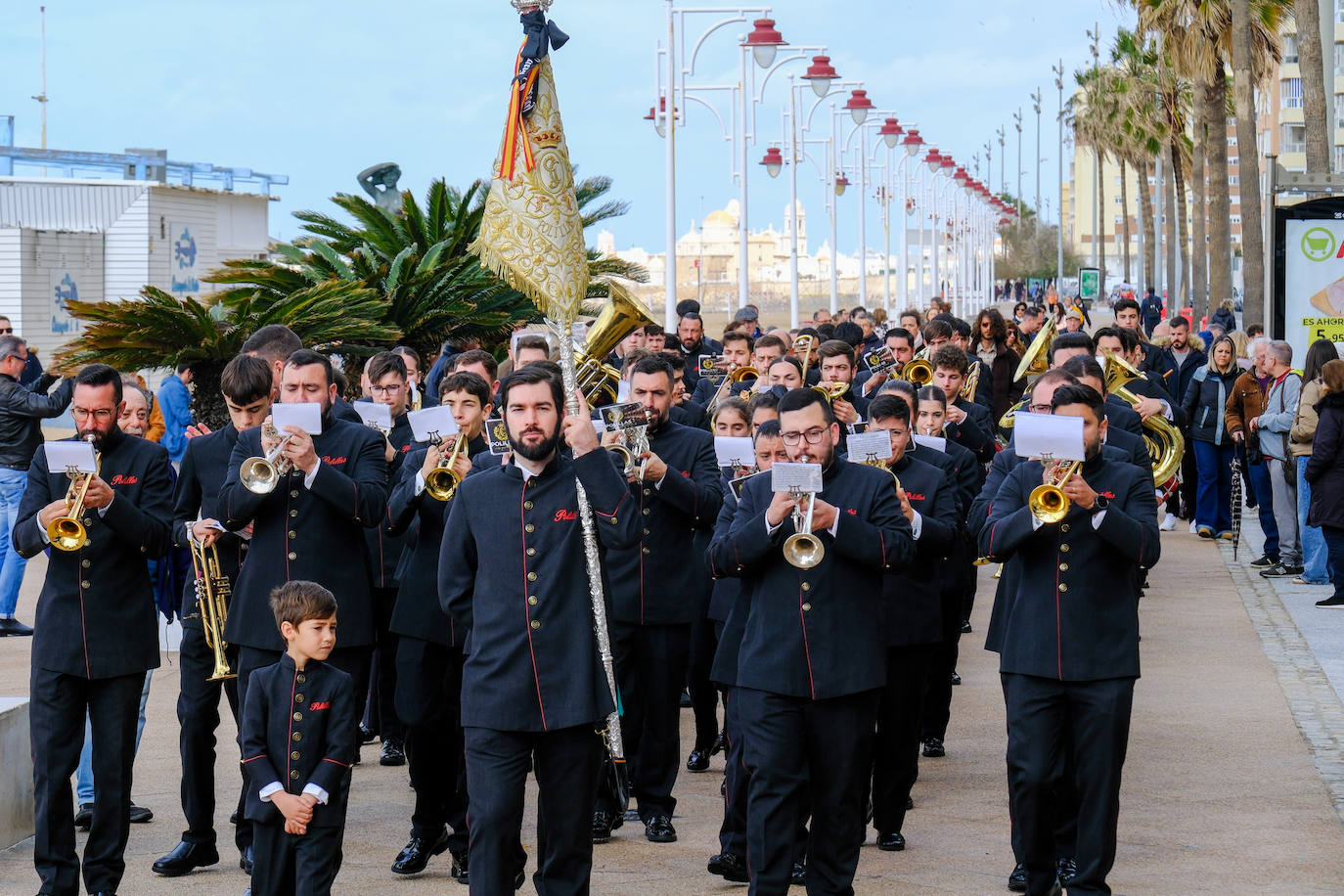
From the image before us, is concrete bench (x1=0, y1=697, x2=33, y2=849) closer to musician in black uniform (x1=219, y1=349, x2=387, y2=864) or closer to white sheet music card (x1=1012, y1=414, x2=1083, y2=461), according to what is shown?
musician in black uniform (x1=219, y1=349, x2=387, y2=864)

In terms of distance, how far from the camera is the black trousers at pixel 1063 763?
6238 millimetres

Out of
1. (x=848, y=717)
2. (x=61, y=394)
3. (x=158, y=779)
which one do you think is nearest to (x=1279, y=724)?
(x=848, y=717)

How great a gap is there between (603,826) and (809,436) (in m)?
2.45

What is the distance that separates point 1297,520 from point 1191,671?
14.4 feet

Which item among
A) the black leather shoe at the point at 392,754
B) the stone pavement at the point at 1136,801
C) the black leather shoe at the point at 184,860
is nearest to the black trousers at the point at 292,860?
the stone pavement at the point at 1136,801

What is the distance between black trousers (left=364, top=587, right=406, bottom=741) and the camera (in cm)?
861

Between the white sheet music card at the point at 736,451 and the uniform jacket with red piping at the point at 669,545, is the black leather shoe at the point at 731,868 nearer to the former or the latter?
the uniform jacket with red piping at the point at 669,545

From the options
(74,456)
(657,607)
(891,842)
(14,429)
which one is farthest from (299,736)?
(14,429)

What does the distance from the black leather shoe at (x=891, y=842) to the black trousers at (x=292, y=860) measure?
2.58 m

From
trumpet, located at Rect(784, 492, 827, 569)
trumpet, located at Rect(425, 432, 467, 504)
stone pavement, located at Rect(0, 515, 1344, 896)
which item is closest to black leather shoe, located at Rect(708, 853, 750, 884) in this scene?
stone pavement, located at Rect(0, 515, 1344, 896)

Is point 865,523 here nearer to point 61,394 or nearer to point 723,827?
point 723,827

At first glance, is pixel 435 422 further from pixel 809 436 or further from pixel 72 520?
pixel 809 436

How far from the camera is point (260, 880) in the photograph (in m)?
6.05

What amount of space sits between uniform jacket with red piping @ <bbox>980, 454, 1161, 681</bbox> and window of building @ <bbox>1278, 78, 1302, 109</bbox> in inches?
3871
